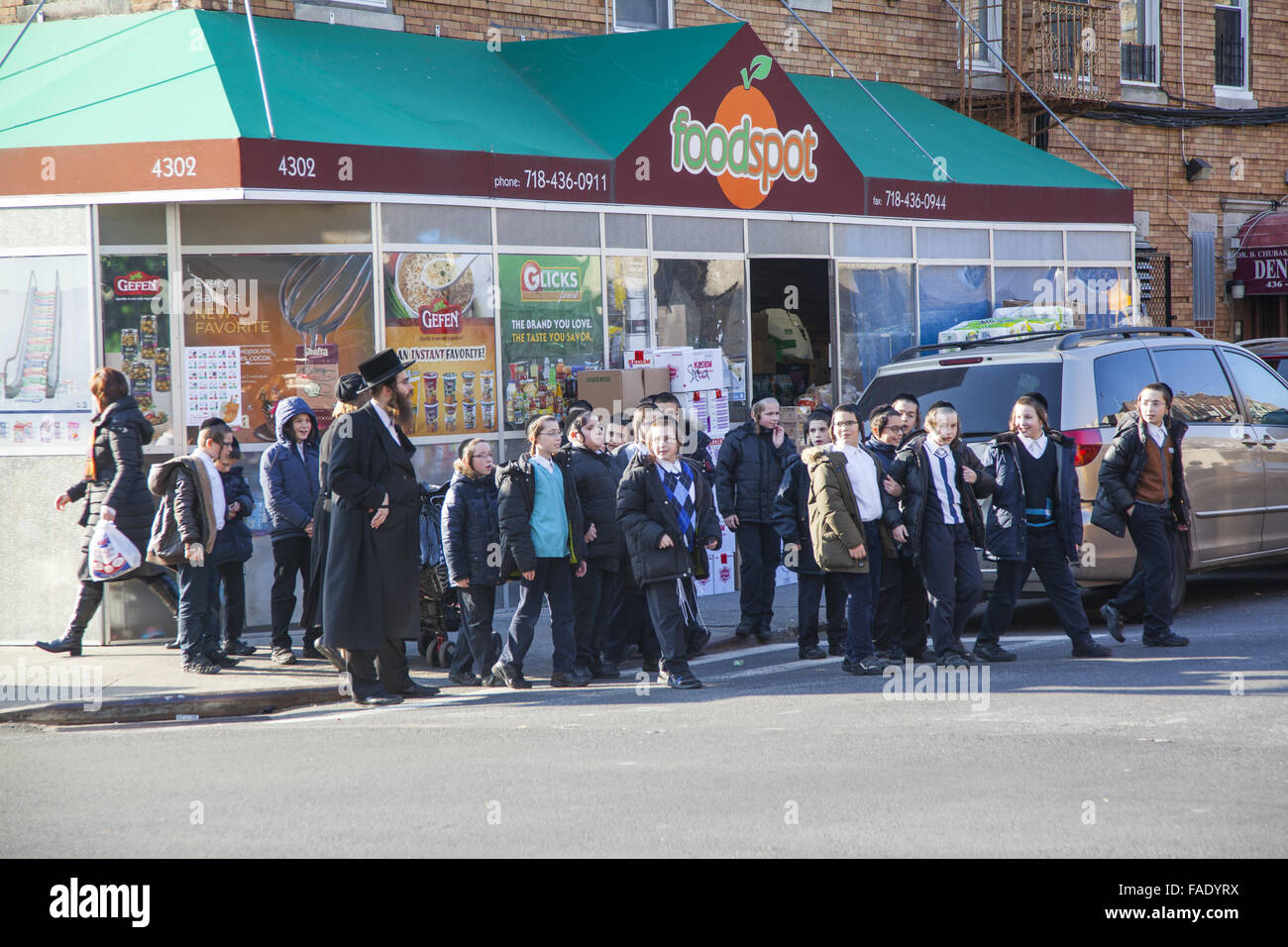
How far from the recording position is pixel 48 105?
11438 millimetres

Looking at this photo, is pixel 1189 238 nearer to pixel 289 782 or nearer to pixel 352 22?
pixel 352 22

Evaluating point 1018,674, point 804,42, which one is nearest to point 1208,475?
point 1018,674

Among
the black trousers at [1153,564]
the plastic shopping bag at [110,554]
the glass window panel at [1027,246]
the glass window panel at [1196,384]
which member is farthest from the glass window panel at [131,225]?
the glass window panel at [1027,246]

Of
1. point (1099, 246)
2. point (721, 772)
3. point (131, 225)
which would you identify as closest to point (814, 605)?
point (721, 772)

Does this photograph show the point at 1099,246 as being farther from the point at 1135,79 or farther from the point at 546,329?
the point at 546,329

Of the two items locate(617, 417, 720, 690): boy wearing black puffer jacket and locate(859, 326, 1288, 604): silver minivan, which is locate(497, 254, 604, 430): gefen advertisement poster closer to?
locate(859, 326, 1288, 604): silver minivan

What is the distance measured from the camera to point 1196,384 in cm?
1134

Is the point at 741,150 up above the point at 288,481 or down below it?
above

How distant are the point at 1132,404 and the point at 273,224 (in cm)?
683

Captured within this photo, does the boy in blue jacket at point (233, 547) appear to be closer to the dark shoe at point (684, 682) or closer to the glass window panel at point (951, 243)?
the dark shoe at point (684, 682)

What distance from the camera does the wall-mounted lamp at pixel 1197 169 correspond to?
70.4 ft

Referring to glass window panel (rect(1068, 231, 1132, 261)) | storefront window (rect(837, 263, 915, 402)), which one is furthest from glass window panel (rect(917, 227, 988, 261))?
glass window panel (rect(1068, 231, 1132, 261))

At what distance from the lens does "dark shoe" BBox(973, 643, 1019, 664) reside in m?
9.53

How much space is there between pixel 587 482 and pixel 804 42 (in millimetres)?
9617
